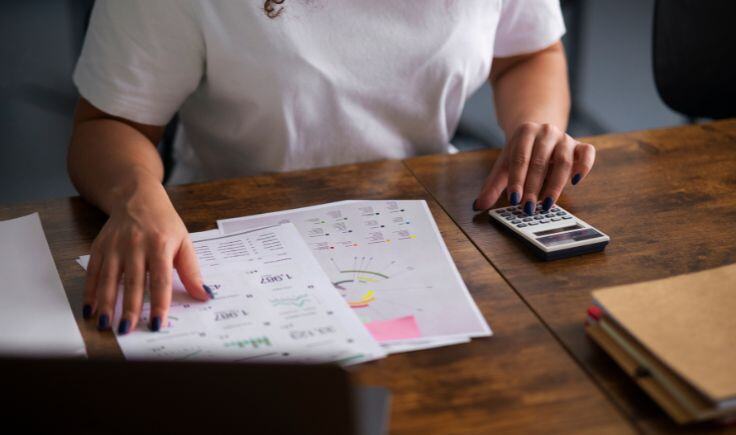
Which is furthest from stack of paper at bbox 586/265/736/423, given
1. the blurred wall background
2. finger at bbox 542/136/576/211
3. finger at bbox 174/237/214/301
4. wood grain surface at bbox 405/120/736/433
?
the blurred wall background

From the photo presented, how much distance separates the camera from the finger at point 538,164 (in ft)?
3.06

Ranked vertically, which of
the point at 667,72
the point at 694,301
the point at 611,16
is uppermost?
the point at 694,301

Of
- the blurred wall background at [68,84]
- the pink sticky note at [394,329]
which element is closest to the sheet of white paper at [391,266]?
the pink sticky note at [394,329]

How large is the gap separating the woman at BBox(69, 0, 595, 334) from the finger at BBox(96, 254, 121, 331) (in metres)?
0.01

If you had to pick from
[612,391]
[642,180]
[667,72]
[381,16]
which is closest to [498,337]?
[612,391]

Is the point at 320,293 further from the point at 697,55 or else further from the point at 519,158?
the point at 697,55

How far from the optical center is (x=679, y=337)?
0.62 meters

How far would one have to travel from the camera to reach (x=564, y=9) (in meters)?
3.21

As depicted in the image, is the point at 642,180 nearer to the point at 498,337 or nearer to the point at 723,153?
the point at 723,153

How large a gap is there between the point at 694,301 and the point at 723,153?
499 millimetres

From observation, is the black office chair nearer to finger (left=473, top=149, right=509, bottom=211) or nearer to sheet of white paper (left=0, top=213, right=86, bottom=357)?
finger (left=473, top=149, right=509, bottom=211)

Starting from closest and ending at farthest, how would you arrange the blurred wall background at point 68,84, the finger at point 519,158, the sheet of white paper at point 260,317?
the sheet of white paper at point 260,317
the finger at point 519,158
the blurred wall background at point 68,84

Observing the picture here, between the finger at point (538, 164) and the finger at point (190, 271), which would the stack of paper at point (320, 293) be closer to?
the finger at point (190, 271)

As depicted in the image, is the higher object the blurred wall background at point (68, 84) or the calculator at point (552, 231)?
the calculator at point (552, 231)
